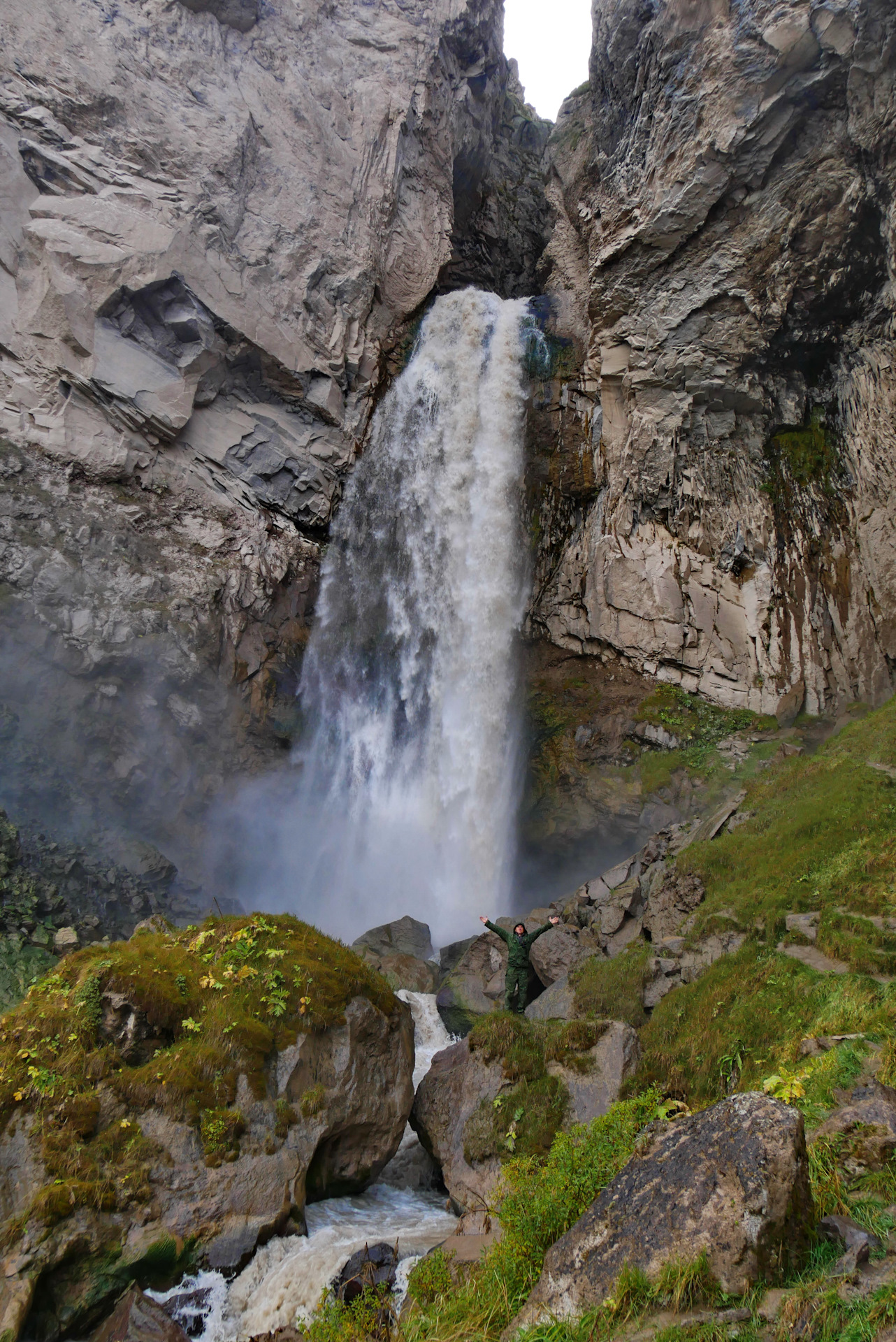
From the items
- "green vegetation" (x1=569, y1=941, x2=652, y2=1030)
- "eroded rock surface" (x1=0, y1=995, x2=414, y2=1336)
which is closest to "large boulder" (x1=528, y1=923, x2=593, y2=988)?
"green vegetation" (x1=569, y1=941, x2=652, y2=1030)

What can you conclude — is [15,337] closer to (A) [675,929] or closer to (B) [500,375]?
(B) [500,375]

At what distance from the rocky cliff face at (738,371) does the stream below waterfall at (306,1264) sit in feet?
48.9

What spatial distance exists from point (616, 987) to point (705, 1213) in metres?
6.98

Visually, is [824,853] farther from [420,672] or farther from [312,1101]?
[420,672]

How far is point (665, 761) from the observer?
19938 millimetres

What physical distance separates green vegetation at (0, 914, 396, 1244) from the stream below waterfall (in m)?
0.92

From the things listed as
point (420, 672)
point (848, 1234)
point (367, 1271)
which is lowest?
point (367, 1271)

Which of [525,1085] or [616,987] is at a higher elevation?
[616,987]

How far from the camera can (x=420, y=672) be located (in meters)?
22.8

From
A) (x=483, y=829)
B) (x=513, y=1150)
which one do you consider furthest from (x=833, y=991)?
(x=483, y=829)

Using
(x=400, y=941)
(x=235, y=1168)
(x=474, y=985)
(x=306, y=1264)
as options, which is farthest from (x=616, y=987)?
(x=400, y=941)

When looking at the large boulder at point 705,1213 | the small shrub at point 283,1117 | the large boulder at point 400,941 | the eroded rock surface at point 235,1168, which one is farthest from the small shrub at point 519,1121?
the large boulder at point 400,941

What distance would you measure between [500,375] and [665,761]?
14.4 meters

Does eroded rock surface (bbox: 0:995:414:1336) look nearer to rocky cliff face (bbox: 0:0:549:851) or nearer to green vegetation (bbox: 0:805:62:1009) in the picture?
green vegetation (bbox: 0:805:62:1009)
